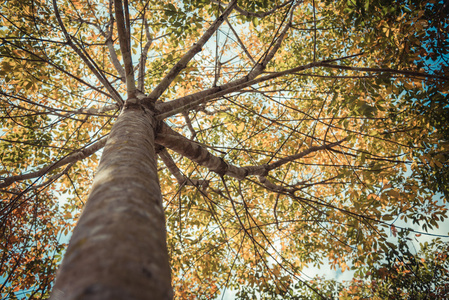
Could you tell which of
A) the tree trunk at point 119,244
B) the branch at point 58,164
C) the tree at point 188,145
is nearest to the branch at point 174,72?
the tree at point 188,145

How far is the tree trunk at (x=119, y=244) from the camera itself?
360 mm

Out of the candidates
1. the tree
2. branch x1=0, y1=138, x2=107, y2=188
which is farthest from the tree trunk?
branch x1=0, y1=138, x2=107, y2=188

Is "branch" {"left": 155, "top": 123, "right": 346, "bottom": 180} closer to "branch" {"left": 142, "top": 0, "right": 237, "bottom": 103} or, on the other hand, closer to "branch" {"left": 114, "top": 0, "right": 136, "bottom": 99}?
"branch" {"left": 142, "top": 0, "right": 237, "bottom": 103}

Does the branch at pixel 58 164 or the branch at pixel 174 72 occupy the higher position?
the branch at pixel 174 72

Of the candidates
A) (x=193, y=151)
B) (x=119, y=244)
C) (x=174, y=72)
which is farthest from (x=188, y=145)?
(x=119, y=244)

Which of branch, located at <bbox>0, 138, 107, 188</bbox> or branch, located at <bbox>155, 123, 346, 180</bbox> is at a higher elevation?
branch, located at <bbox>155, 123, 346, 180</bbox>

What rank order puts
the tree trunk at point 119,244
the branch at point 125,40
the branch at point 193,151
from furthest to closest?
1. the branch at point 193,151
2. the branch at point 125,40
3. the tree trunk at point 119,244

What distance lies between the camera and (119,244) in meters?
0.44

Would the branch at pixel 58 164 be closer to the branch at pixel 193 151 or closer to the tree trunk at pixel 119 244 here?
the branch at pixel 193 151

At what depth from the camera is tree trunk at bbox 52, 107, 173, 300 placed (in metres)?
0.36

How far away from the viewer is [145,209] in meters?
0.58

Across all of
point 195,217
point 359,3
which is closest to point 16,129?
point 195,217

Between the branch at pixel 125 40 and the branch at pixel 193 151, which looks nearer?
the branch at pixel 125 40

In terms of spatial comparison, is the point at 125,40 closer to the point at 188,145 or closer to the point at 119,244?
the point at 188,145
